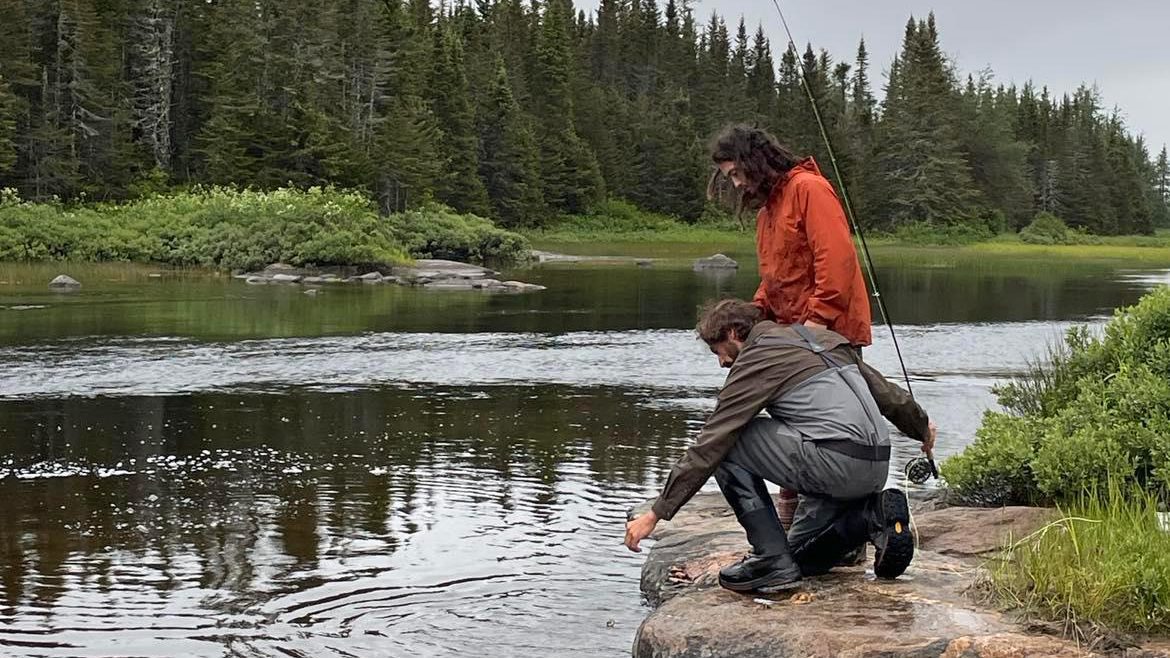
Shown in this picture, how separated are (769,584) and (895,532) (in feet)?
1.69

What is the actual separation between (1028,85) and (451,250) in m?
90.7

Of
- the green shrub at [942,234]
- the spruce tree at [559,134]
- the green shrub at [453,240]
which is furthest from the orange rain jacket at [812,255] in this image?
the green shrub at [942,234]

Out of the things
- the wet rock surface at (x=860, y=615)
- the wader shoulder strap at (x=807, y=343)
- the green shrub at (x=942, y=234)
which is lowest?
the wet rock surface at (x=860, y=615)

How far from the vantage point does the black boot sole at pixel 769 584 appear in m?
5.05

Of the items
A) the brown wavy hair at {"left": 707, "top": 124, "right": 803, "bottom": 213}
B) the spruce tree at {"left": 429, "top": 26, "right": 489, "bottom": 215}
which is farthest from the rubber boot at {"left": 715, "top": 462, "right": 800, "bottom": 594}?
the spruce tree at {"left": 429, "top": 26, "right": 489, "bottom": 215}

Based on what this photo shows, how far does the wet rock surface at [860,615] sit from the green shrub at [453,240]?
1572 inches

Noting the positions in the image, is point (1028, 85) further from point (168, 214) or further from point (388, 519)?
point (388, 519)

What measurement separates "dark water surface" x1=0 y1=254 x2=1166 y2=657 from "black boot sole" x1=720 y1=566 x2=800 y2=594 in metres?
1.02

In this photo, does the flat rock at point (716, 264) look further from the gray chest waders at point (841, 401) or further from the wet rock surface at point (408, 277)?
the gray chest waders at point (841, 401)

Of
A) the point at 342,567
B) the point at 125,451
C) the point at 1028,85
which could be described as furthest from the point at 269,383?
the point at 1028,85

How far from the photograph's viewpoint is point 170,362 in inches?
682

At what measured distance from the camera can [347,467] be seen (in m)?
10.4

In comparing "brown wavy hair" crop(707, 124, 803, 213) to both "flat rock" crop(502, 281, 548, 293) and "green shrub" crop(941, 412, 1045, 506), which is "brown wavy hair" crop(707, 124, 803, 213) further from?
"flat rock" crop(502, 281, 548, 293)

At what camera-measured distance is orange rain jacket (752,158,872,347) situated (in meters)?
5.42
